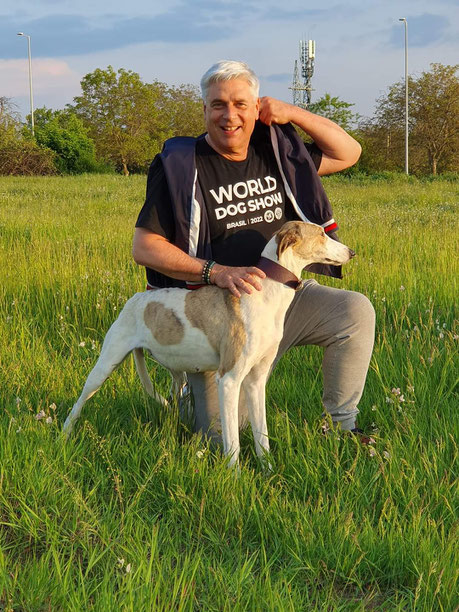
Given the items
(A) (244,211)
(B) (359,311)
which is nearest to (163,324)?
(A) (244,211)

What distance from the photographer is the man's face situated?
376cm

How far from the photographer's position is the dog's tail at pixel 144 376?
159 inches

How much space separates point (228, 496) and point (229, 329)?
3.01 feet

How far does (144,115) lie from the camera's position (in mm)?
57000

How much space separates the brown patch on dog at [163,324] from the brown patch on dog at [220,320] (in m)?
0.09

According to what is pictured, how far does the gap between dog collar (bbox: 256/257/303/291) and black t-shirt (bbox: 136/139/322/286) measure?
0.49 meters

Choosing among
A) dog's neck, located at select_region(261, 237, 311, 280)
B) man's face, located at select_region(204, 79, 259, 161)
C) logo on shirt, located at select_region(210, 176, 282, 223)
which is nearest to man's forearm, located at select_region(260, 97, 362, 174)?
man's face, located at select_region(204, 79, 259, 161)

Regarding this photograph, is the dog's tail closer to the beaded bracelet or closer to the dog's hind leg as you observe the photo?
the dog's hind leg

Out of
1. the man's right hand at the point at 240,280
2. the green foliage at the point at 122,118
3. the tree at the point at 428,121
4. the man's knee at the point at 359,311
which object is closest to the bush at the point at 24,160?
the green foliage at the point at 122,118

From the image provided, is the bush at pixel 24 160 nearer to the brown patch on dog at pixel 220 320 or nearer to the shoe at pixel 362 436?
the brown patch on dog at pixel 220 320

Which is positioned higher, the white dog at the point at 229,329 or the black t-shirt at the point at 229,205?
the black t-shirt at the point at 229,205

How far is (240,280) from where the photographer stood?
3527 millimetres

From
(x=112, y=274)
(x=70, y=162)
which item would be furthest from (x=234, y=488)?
(x=70, y=162)

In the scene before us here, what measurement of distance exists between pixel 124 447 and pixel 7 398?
3.77 ft
